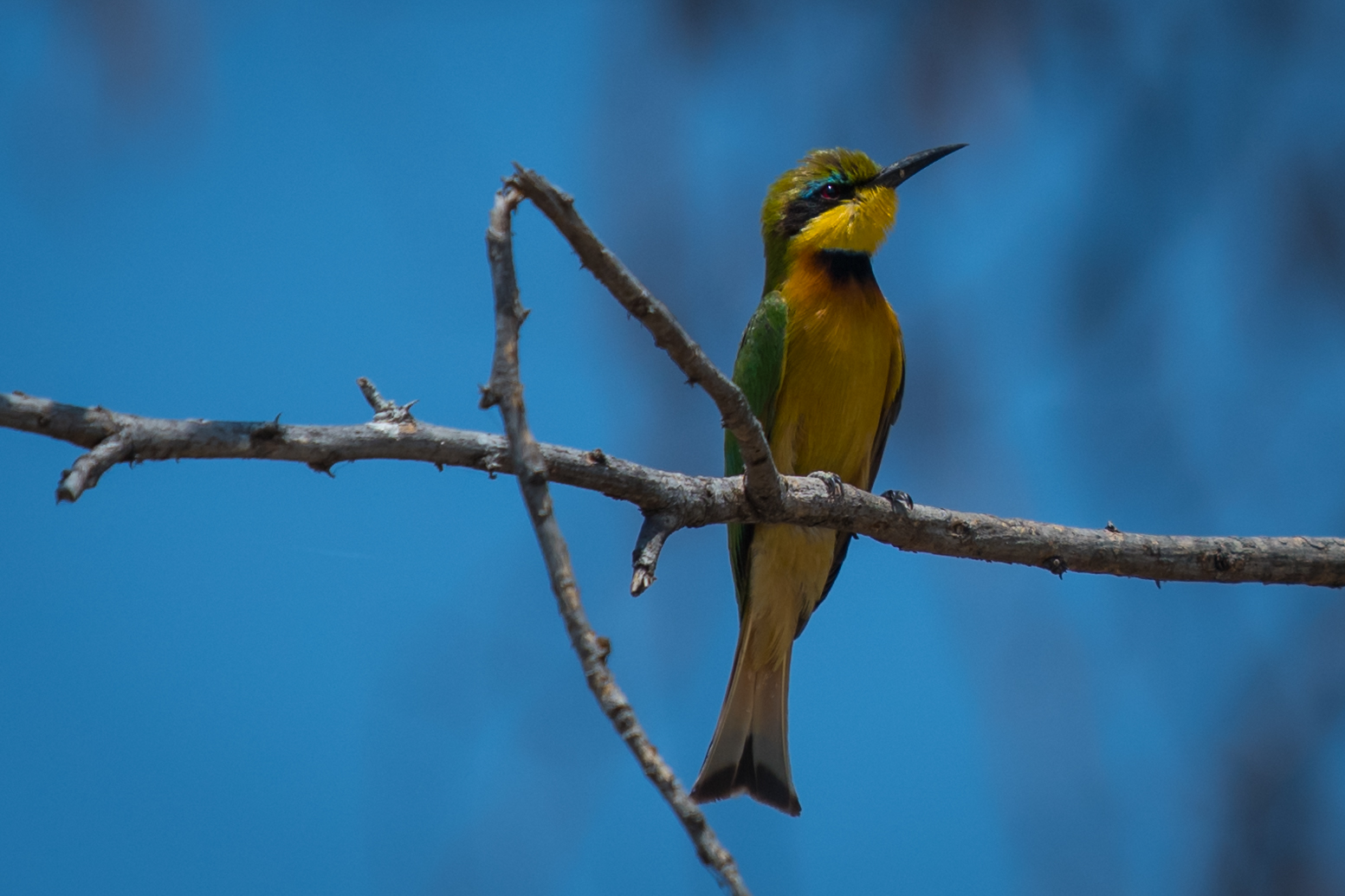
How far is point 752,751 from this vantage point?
3211 mm

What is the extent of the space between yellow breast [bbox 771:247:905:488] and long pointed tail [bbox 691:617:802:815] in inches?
27.2

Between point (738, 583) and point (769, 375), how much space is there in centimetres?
68

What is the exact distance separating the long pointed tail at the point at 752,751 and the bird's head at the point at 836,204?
1388 millimetres

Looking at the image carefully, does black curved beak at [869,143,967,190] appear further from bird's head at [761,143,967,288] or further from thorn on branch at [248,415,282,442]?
thorn on branch at [248,415,282,442]

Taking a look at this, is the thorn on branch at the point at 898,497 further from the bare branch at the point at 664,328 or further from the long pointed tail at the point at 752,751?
the long pointed tail at the point at 752,751

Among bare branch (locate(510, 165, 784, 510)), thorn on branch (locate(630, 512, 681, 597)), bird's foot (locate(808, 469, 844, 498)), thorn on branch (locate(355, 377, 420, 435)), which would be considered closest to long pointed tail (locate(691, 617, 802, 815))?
bird's foot (locate(808, 469, 844, 498))

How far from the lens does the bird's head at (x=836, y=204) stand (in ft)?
12.2

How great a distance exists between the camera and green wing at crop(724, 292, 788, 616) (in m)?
3.40

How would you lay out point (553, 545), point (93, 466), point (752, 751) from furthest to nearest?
point (752, 751) < point (93, 466) < point (553, 545)

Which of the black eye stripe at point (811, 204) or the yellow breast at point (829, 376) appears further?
the black eye stripe at point (811, 204)

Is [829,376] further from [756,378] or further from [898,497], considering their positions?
[898,497]

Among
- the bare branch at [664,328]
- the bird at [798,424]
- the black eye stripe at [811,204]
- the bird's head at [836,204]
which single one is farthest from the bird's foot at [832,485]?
the black eye stripe at [811,204]

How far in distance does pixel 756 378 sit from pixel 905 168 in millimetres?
1009

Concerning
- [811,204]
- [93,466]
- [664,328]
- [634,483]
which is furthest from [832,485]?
[811,204]
